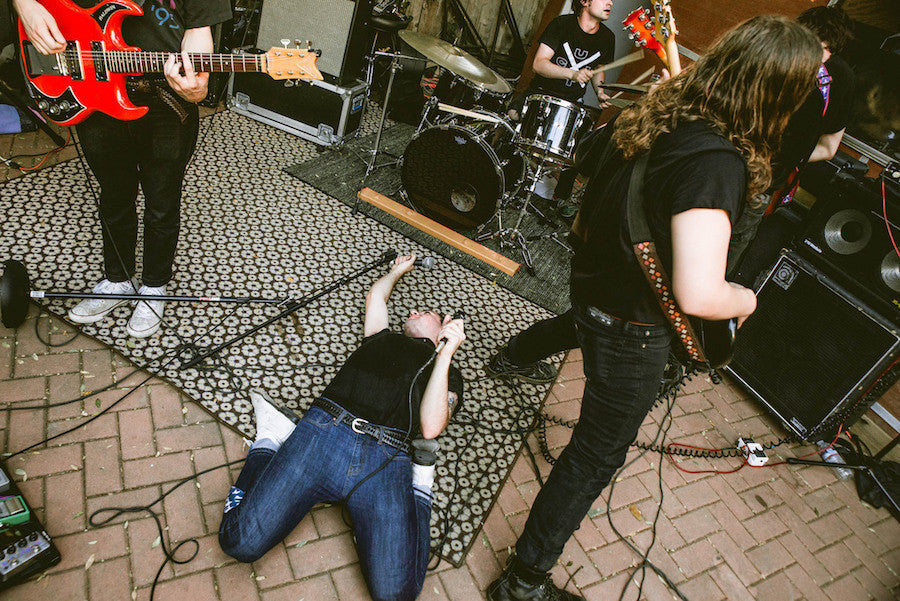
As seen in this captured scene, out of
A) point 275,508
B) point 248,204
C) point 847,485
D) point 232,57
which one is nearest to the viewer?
point 275,508

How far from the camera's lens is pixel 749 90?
1.41 metres

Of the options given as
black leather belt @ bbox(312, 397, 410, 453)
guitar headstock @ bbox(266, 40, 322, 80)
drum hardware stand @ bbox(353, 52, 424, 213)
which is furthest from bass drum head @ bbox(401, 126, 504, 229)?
black leather belt @ bbox(312, 397, 410, 453)

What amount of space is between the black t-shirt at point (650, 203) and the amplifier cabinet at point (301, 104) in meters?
3.70

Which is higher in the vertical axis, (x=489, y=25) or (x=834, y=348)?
(x=489, y=25)

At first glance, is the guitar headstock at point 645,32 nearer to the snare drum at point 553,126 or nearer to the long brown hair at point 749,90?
the snare drum at point 553,126

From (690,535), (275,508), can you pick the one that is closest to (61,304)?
(275,508)

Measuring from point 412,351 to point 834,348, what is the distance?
268 centimetres

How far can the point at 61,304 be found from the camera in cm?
271

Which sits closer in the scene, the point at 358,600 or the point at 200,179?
the point at 358,600

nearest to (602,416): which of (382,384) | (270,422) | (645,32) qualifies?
(382,384)

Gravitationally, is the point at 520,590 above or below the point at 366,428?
below

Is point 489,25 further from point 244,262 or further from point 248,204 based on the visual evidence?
point 244,262

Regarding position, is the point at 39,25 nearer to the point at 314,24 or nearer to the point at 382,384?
the point at 382,384

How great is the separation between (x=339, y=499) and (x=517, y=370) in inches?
55.3
